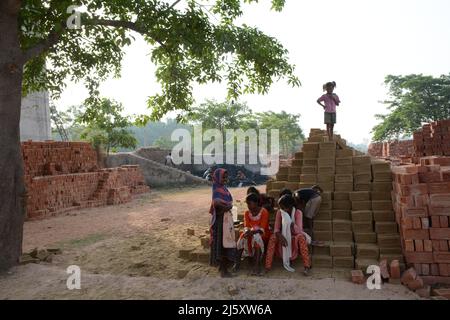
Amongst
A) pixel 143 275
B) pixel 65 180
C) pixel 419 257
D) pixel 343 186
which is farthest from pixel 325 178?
pixel 65 180

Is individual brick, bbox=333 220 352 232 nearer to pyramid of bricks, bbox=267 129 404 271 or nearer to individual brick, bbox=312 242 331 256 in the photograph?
pyramid of bricks, bbox=267 129 404 271

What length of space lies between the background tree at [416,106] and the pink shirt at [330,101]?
22548 mm

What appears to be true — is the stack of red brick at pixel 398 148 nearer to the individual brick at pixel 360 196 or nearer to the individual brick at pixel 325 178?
the individual brick at pixel 325 178

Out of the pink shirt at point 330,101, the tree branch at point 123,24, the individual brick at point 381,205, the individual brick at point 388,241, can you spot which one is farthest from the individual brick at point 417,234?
the tree branch at point 123,24

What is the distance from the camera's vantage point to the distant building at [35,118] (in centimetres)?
1939

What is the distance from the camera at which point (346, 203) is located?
611cm

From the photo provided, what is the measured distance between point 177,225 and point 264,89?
424cm

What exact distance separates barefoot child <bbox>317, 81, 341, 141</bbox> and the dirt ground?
11.2 feet

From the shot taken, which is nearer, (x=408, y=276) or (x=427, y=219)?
(x=408, y=276)

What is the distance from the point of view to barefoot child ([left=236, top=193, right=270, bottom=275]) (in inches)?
209

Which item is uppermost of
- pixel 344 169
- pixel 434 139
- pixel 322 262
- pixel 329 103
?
pixel 329 103

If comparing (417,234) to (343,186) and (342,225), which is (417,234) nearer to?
(342,225)

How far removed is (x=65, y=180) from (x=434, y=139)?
12175 mm

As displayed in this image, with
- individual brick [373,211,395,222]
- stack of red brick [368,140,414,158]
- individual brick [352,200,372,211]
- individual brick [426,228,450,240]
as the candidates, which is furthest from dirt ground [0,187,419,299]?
stack of red brick [368,140,414,158]
